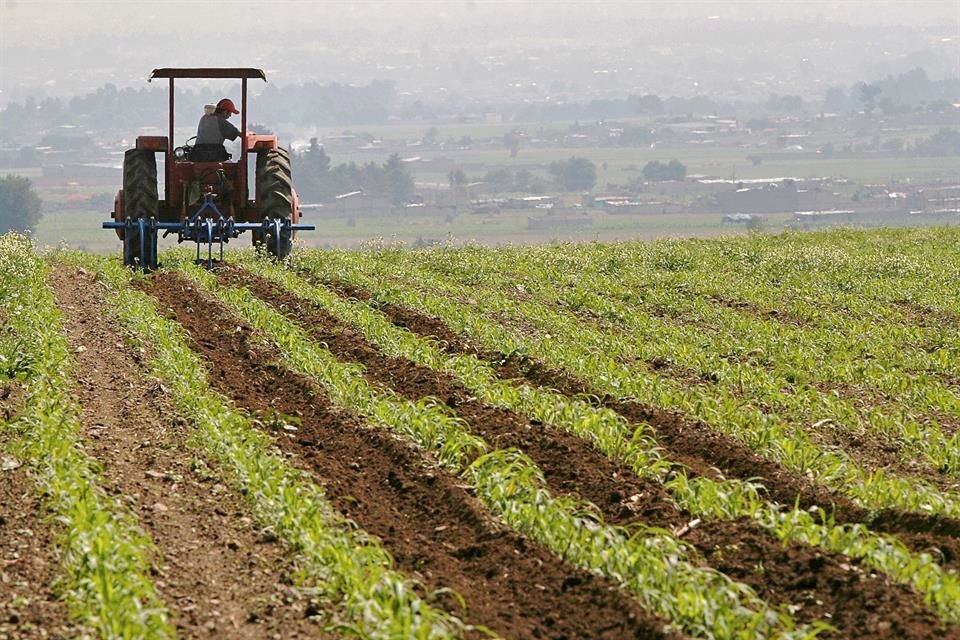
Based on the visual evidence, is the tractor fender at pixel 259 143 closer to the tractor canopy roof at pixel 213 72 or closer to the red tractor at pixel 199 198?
the red tractor at pixel 199 198

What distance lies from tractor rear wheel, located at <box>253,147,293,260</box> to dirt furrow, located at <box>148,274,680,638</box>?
785 cm

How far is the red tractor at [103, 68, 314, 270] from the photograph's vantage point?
1969 cm

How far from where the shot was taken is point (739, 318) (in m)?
15.9

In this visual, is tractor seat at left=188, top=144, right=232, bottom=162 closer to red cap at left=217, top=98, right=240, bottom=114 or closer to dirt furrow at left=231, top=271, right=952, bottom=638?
red cap at left=217, top=98, right=240, bottom=114

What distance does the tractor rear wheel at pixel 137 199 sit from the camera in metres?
19.9

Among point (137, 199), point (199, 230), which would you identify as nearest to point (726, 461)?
point (199, 230)

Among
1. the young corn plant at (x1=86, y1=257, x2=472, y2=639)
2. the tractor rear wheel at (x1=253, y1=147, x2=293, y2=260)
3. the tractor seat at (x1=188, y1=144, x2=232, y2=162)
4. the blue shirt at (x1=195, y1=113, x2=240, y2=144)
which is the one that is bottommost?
the young corn plant at (x1=86, y1=257, x2=472, y2=639)

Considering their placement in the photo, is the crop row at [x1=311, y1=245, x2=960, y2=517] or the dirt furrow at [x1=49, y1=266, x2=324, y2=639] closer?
the dirt furrow at [x1=49, y1=266, x2=324, y2=639]

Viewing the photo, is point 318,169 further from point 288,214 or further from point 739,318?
point 739,318

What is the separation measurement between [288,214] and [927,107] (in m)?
148

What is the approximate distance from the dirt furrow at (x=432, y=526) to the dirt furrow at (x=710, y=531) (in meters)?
0.67

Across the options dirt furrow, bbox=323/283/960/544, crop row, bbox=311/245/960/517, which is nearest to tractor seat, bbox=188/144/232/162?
crop row, bbox=311/245/960/517

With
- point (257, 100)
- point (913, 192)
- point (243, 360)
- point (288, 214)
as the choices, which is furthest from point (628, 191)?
point (243, 360)

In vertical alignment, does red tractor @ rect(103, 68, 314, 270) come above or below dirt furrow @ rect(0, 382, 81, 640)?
above
